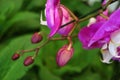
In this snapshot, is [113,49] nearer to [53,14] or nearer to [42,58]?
[53,14]

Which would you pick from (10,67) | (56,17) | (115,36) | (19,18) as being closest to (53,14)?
(56,17)

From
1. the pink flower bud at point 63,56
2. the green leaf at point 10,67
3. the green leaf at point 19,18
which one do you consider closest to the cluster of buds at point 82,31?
the pink flower bud at point 63,56

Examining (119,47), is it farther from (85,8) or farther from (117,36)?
(85,8)

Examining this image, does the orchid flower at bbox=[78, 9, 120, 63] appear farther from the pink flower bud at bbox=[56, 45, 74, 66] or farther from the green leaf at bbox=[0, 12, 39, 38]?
the green leaf at bbox=[0, 12, 39, 38]

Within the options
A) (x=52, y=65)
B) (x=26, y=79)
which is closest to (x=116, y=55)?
(x=26, y=79)

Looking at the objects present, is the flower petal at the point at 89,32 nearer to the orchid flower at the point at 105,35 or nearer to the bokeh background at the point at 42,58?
the orchid flower at the point at 105,35

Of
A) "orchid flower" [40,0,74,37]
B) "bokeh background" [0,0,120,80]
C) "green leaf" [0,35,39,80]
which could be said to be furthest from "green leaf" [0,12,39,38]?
"orchid flower" [40,0,74,37]
